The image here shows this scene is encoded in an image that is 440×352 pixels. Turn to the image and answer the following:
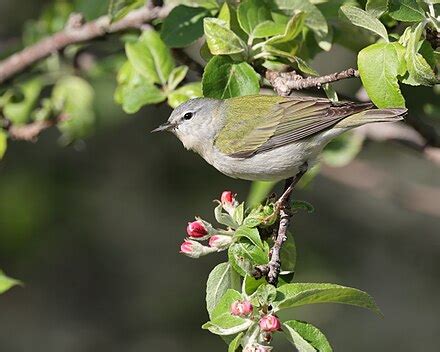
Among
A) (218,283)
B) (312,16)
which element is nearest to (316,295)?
(218,283)

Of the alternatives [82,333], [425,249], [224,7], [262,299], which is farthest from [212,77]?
[82,333]

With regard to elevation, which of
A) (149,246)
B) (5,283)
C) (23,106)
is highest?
(23,106)

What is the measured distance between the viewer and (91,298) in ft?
29.2

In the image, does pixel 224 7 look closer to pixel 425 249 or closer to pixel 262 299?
pixel 262 299

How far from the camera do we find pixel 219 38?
339cm

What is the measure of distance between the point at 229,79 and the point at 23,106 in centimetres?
173

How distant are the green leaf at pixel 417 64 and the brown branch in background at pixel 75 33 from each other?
1459 millimetres

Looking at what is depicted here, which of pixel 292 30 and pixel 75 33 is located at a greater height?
pixel 292 30

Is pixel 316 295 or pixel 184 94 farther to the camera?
pixel 184 94

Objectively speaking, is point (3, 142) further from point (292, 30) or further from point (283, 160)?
point (292, 30)

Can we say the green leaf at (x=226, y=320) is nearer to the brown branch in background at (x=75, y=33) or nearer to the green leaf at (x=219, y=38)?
the green leaf at (x=219, y=38)

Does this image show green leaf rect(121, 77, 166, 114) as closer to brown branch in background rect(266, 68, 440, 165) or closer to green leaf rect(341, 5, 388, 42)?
brown branch in background rect(266, 68, 440, 165)

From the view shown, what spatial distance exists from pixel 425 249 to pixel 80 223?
3.14 m

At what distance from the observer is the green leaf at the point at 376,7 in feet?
10.3
